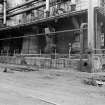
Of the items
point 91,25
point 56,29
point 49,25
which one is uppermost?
point 49,25

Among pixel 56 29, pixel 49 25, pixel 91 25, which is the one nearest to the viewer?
pixel 91 25

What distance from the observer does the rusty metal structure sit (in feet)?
60.0

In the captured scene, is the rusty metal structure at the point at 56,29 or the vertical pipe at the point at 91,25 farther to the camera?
the rusty metal structure at the point at 56,29

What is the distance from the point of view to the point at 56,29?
74.4 feet

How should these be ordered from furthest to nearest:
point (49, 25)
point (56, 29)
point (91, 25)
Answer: point (49, 25) < point (56, 29) < point (91, 25)

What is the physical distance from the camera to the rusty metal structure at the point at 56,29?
18.3 metres

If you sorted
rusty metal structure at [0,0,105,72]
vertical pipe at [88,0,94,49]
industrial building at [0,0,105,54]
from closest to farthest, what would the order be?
vertical pipe at [88,0,94,49] → rusty metal structure at [0,0,105,72] → industrial building at [0,0,105,54]

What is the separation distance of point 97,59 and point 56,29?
7.45 m

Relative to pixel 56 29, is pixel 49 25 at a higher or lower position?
higher

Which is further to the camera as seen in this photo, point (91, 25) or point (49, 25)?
point (49, 25)

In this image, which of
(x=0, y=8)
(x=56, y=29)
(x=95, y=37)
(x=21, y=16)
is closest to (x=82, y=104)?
(x=95, y=37)

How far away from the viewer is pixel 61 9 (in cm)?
2264

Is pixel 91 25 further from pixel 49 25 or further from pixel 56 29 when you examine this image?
pixel 49 25

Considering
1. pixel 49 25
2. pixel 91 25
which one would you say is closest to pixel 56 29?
pixel 49 25
